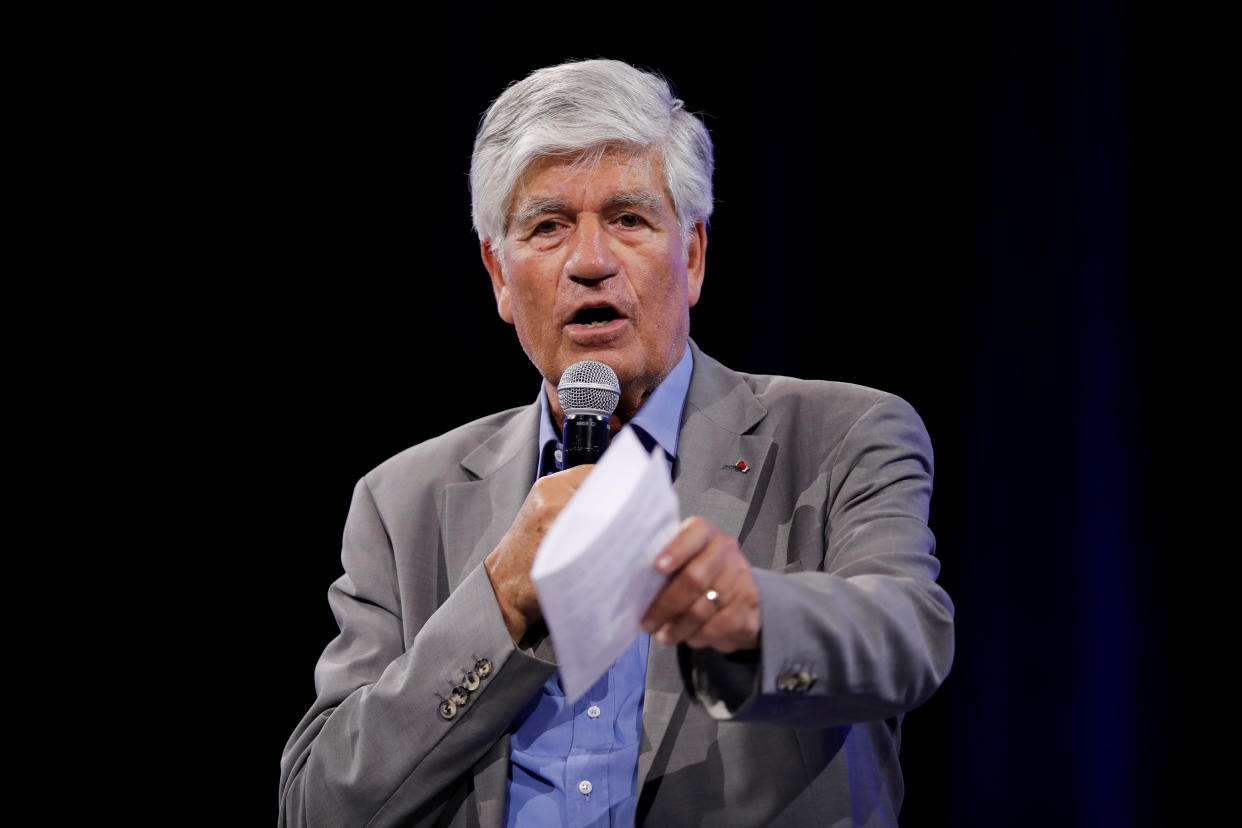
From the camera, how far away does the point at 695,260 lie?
2.13m

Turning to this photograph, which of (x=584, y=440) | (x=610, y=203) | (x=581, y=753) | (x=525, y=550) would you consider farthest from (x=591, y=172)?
(x=581, y=753)

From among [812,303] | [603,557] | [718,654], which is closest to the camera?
[603,557]

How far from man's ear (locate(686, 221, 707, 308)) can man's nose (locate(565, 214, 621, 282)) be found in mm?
234

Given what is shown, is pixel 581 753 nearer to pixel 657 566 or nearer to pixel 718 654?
pixel 718 654

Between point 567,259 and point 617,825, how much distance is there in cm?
91

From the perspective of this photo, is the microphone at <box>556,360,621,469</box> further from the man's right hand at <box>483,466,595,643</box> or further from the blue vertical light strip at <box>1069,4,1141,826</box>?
the blue vertical light strip at <box>1069,4,1141,826</box>

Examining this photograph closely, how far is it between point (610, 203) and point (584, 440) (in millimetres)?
549

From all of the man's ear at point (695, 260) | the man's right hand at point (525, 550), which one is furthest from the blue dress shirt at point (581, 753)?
the man's ear at point (695, 260)

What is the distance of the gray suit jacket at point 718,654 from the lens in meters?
1.28

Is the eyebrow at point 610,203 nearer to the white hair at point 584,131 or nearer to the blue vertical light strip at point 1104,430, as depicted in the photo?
the white hair at point 584,131

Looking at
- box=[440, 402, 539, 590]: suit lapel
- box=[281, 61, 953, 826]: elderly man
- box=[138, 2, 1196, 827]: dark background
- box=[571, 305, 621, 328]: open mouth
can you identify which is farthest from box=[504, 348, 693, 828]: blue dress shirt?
box=[138, 2, 1196, 827]: dark background

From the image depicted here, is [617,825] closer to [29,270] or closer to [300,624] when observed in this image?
[300,624]

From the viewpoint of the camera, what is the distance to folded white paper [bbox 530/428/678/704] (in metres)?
0.96

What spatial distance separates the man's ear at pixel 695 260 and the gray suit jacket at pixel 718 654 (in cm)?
18
